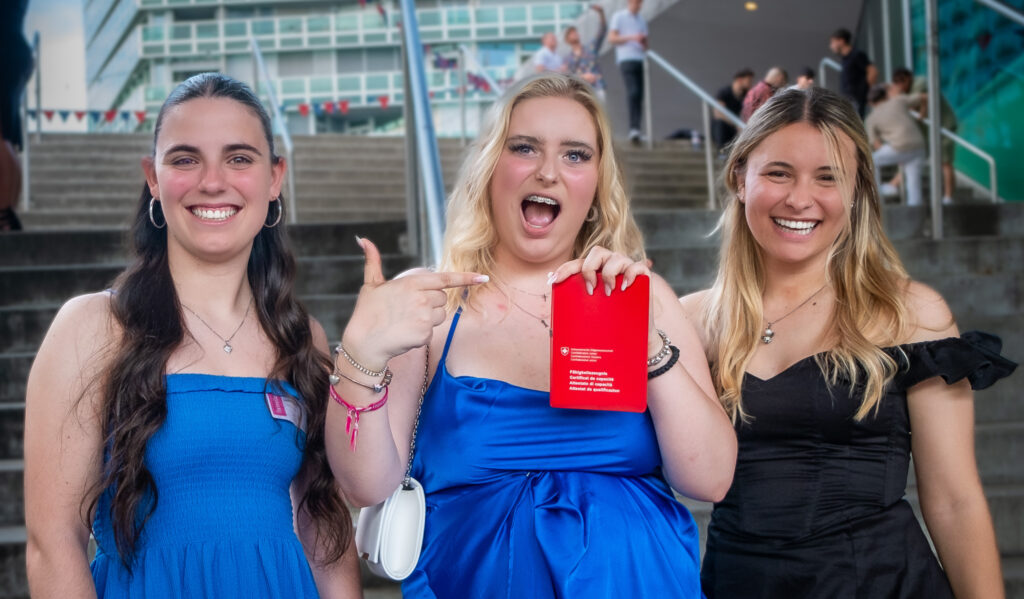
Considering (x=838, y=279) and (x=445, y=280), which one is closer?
(x=445, y=280)

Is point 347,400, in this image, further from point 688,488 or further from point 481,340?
point 688,488

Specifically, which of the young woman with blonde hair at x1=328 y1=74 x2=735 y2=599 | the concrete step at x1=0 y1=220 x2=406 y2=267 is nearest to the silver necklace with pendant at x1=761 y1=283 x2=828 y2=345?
the young woman with blonde hair at x1=328 y1=74 x2=735 y2=599

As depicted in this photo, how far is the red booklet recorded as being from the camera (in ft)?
5.50

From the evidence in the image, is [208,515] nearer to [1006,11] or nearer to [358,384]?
[358,384]

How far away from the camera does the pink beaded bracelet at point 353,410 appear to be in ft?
5.65

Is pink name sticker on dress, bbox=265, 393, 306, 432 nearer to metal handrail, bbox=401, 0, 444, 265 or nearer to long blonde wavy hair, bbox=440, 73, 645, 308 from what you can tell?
long blonde wavy hair, bbox=440, 73, 645, 308

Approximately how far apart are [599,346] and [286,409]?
624mm

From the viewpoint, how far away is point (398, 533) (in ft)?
5.92

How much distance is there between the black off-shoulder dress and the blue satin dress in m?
0.25

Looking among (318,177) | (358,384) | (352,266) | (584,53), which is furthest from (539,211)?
(584,53)

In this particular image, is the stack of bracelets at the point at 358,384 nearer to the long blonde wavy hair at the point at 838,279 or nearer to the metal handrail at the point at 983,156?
the long blonde wavy hair at the point at 838,279

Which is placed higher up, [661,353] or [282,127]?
[282,127]

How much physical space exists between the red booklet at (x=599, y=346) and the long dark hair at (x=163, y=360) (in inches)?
21.7

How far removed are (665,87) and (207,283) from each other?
1200 cm
